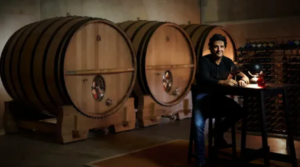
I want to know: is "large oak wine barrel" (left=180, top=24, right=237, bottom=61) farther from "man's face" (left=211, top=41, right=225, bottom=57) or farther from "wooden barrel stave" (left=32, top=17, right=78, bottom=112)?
"man's face" (left=211, top=41, right=225, bottom=57)

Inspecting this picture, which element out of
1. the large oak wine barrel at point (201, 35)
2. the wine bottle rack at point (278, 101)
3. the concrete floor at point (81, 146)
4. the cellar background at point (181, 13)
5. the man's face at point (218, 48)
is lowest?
the concrete floor at point (81, 146)

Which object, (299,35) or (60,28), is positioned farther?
(299,35)

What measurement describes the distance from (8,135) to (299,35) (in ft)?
13.5

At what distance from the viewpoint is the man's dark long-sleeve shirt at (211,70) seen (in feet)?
10.5

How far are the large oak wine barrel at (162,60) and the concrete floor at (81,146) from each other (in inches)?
20.6

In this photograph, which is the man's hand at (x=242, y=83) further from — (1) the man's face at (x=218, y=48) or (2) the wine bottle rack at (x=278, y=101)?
(2) the wine bottle rack at (x=278, y=101)

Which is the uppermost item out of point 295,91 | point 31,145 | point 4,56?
point 4,56

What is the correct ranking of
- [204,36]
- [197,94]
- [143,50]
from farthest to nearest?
[204,36] → [143,50] → [197,94]

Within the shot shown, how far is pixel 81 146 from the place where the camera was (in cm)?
406

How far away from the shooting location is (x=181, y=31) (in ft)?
18.1

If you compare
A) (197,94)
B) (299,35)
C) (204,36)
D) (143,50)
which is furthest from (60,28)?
(299,35)

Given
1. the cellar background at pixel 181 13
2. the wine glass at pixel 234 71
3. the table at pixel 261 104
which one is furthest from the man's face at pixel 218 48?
the cellar background at pixel 181 13

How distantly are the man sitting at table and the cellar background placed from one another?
2572 millimetres

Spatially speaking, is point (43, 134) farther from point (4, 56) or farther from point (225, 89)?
point (225, 89)
